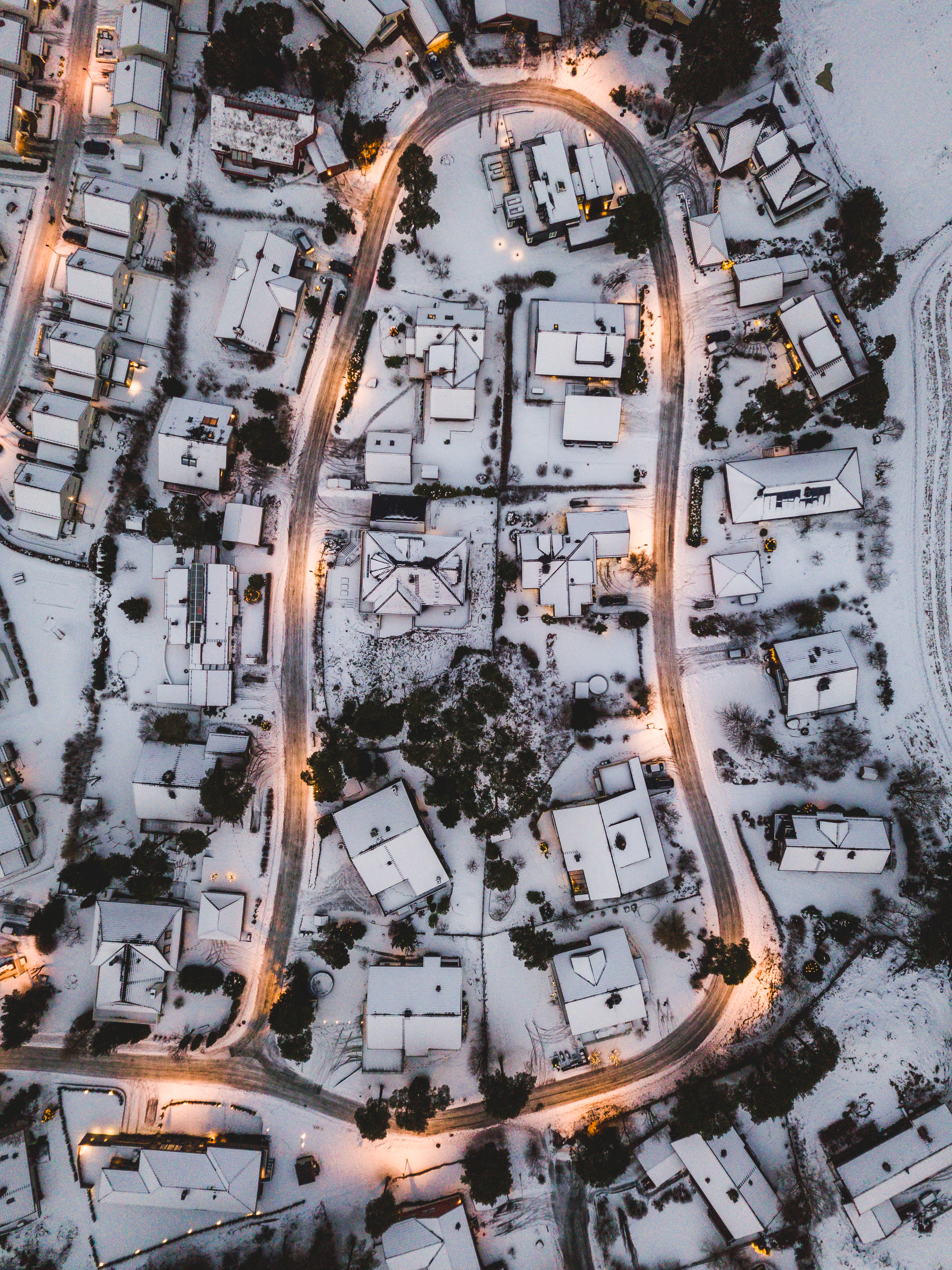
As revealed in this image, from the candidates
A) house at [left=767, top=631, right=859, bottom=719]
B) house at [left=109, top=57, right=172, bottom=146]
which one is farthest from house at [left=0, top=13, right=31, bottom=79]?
house at [left=767, top=631, right=859, bottom=719]

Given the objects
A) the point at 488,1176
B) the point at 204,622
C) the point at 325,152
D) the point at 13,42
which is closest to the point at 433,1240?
the point at 488,1176

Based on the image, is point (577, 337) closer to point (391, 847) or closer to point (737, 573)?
point (737, 573)

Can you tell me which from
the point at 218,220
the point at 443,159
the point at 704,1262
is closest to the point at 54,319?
the point at 218,220

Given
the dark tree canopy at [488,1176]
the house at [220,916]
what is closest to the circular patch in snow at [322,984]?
the house at [220,916]

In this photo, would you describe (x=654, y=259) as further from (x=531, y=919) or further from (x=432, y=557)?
(x=531, y=919)

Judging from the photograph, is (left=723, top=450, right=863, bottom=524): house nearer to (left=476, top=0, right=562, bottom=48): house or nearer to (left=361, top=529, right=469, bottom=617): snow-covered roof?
(left=361, top=529, right=469, bottom=617): snow-covered roof

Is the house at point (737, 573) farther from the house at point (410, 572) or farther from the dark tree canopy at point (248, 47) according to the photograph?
the dark tree canopy at point (248, 47)
